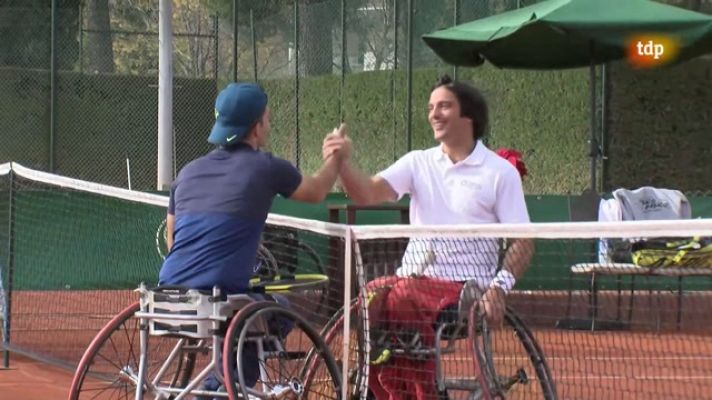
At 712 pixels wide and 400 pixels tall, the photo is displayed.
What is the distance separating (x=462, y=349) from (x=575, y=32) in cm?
661

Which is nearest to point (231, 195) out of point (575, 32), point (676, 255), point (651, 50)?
point (676, 255)

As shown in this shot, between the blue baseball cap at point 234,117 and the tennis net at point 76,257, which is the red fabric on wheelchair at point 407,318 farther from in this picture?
the tennis net at point 76,257

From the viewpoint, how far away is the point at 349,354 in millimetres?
5828

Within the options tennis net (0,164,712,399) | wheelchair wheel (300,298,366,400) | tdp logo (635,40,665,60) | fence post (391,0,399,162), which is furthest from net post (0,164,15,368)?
fence post (391,0,399,162)

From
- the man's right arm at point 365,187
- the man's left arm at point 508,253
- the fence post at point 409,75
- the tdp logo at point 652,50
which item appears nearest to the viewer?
the man's left arm at point 508,253

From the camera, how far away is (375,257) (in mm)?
6844

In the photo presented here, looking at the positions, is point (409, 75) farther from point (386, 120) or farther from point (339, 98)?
point (339, 98)

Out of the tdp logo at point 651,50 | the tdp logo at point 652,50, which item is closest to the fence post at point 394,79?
the tdp logo at point 651,50

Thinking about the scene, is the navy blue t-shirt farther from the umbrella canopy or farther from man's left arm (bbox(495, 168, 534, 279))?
the umbrella canopy

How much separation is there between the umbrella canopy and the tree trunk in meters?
9.79

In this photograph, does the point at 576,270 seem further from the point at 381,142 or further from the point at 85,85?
the point at 85,85

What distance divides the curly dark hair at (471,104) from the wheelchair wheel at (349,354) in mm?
834

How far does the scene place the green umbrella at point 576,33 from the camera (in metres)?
11.9

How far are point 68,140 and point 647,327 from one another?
1373 centimetres
